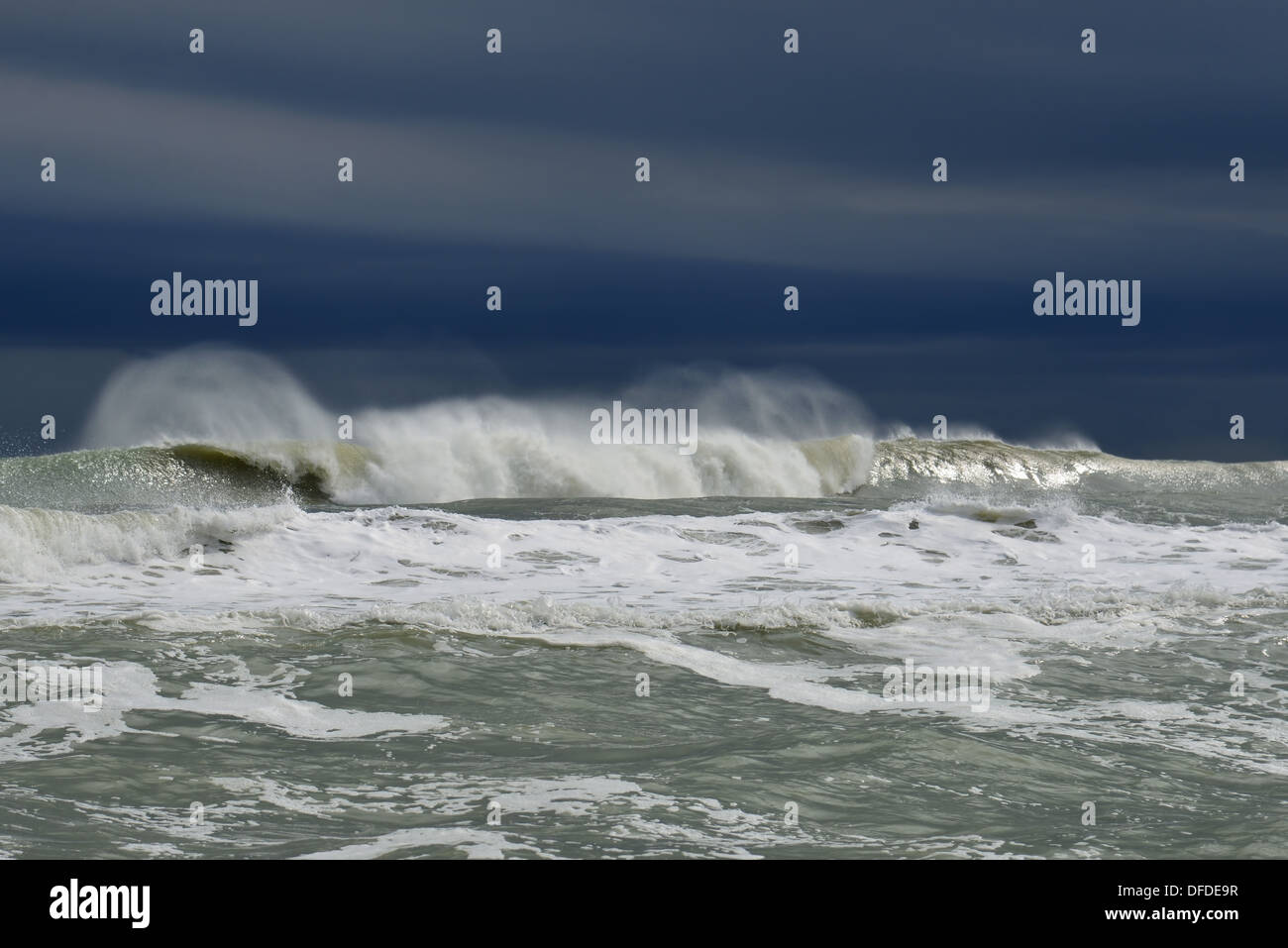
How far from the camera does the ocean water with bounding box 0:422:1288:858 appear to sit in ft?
18.1

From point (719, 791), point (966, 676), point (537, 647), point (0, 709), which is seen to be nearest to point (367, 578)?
point (537, 647)

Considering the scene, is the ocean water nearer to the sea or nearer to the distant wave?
the sea

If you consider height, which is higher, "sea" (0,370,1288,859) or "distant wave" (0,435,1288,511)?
"distant wave" (0,435,1288,511)

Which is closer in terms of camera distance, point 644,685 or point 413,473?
point 644,685

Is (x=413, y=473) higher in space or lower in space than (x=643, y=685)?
higher

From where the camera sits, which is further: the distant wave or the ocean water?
the distant wave

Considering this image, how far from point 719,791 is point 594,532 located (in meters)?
9.44

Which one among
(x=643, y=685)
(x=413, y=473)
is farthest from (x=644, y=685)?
(x=413, y=473)

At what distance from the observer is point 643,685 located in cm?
848

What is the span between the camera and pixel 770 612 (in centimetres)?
1103

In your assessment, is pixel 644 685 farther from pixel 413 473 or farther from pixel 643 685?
pixel 413 473

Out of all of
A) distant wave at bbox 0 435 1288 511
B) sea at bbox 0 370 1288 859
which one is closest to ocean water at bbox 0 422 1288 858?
sea at bbox 0 370 1288 859

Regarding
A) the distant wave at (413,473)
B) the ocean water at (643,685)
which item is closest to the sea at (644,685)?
the ocean water at (643,685)
